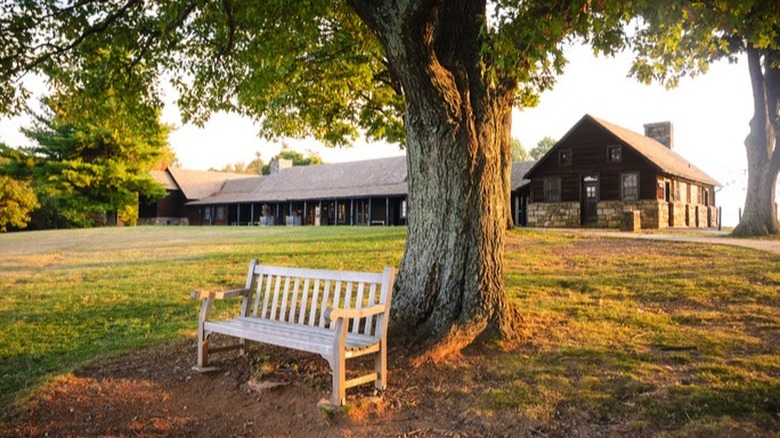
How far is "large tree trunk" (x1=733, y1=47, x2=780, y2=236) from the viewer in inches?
824

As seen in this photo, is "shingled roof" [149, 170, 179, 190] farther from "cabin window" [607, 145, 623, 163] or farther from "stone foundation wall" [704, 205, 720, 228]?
"stone foundation wall" [704, 205, 720, 228]

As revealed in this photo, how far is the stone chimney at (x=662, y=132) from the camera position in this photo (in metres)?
37.4

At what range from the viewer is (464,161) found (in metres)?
5.79

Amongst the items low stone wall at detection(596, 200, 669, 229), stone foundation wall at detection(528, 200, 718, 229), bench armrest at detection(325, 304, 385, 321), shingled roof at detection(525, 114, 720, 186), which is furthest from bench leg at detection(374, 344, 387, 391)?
shingled roof at detection(525, 114, 720, 186)

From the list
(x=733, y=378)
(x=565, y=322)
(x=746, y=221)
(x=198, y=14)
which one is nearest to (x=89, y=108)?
(x=198, y=14)

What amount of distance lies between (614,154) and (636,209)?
315 cm

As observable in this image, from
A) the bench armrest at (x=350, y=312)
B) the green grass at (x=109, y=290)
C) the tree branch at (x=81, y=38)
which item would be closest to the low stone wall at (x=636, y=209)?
the green grass at (x=109, y=290)

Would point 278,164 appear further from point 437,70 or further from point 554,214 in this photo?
point 437,70

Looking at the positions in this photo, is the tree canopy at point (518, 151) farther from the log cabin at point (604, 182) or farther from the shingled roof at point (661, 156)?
the log cabin at point (604, 182)

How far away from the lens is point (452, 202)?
19.1 ft

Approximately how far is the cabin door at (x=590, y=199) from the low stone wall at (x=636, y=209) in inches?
22.9

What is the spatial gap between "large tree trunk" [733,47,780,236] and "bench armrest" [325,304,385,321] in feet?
66.3

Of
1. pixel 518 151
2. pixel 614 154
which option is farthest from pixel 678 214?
pixel 518 151

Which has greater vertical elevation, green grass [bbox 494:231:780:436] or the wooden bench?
the wooden bench
